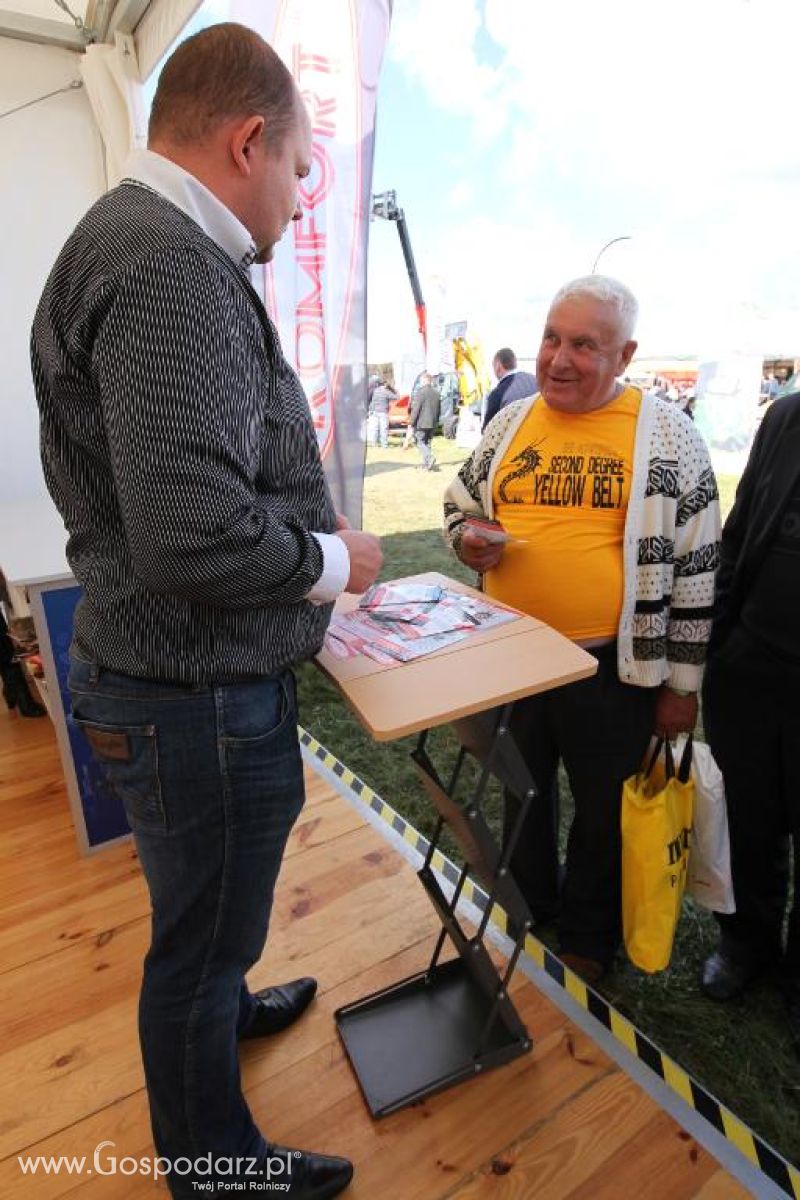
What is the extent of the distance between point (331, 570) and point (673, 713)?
998 millimetres

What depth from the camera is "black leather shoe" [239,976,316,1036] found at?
1473mm

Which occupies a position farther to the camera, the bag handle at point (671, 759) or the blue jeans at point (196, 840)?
the bag handle at point (671, 759)

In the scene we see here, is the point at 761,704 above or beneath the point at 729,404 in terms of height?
beneath

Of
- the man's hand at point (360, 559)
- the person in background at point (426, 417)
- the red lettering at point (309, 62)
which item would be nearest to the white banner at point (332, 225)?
the red lettering at point (309, 62)

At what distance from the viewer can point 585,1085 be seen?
136cm

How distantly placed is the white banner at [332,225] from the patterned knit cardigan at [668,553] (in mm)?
1463

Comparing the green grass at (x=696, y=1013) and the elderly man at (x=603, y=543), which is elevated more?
the elderly man at (x=603, y=543)

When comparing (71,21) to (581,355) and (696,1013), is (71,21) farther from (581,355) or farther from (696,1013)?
(696,1013)

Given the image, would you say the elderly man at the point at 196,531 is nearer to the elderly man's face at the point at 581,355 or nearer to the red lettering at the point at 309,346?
the elderly man's face at the point at 581,355

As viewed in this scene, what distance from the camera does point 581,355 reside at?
1.42 meters

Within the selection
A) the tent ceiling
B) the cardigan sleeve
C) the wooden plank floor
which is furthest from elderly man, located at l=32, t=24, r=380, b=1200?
the tent ceiling

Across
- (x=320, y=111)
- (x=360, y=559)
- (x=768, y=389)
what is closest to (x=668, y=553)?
(x=360, y=559)

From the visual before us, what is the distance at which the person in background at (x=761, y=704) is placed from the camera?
1.36 metres
